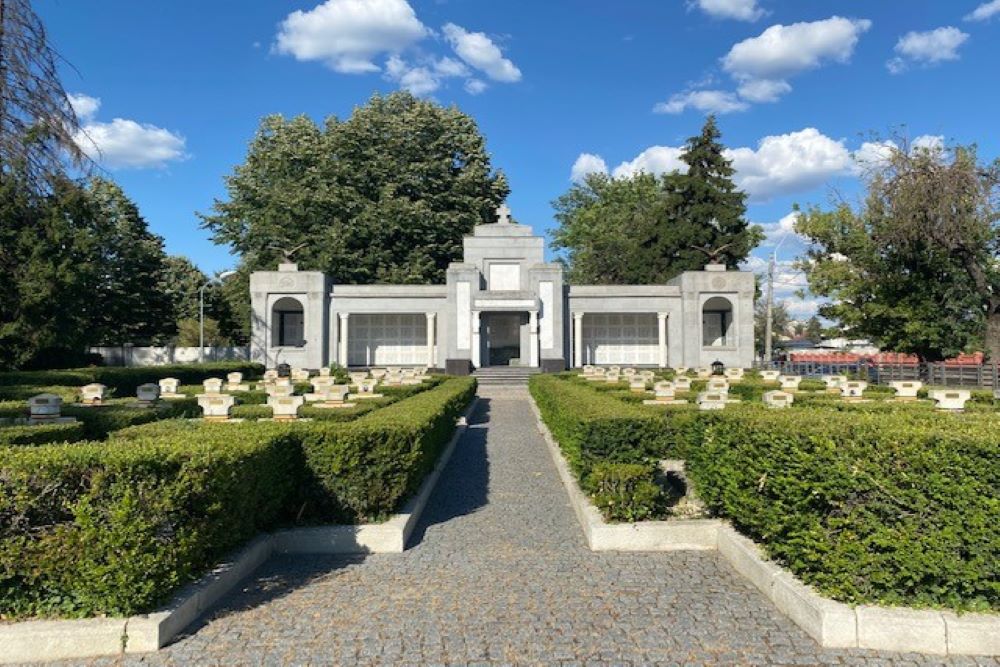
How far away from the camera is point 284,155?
43.2 m

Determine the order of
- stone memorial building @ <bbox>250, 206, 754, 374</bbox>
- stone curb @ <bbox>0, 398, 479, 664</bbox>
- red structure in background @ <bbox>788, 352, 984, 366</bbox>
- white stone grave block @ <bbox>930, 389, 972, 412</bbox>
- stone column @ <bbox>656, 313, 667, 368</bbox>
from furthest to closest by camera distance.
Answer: stone column @ <bbox>656, 313, 667, 368</bbox> → stone memorial building @ <bbox>250, 206, 754, 374</bbox> → red structure in background @ <bbox>788, 352, 984, 366</bbox> → white stone grave block @ <bbox>930, 389, 972, 412</bbox> → stone curb @ <bbox>0, 398, 479, 664</bbox>

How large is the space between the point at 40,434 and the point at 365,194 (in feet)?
125

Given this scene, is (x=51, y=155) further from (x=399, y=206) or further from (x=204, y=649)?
(x=399, y=206)

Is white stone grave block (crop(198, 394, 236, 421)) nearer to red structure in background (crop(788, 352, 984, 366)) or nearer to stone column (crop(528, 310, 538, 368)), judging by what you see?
stone column (crop(528, 310, 538, 368))

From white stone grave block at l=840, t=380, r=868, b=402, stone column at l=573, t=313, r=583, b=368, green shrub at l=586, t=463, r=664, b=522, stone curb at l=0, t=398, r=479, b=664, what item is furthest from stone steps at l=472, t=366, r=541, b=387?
stone curb at l=0, t=398, r=479, b=664

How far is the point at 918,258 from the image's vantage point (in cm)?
3350

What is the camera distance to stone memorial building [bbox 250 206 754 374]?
35438 millimetres

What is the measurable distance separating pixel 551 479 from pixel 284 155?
38826 mm

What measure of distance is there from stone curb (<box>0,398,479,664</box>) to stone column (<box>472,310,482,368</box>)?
1108 inches

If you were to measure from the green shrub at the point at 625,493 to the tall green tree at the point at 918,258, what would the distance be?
29.2 meters

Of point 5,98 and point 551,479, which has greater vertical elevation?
point 5,98

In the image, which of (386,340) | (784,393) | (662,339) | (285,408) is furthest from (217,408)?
(662,339)

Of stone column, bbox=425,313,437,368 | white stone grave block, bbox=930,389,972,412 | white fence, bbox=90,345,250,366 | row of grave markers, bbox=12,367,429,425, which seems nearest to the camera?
row of grave markers, bbox=12,367,429,425

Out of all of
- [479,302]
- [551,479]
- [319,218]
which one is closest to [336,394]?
[551,479]
